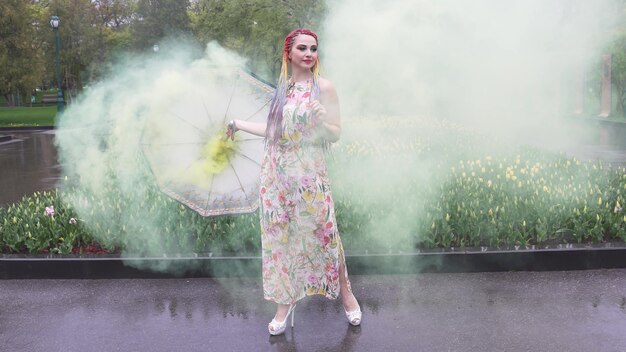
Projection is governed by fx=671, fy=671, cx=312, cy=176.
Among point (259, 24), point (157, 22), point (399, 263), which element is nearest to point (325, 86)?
point (399, 263)

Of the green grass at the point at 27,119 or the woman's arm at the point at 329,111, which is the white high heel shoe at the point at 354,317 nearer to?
the woman's arm at the point at 329,111

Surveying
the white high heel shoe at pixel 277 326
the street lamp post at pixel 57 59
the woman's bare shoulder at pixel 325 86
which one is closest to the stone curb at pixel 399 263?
the white high heel shoe at pixel 277 326

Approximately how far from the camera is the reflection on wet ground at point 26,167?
1143 centimetres

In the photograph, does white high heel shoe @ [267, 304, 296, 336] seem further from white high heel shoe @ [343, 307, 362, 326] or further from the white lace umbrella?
the white lace umbrella

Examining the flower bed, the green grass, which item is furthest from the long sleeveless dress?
the green grass

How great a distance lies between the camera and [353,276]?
5.56 meters

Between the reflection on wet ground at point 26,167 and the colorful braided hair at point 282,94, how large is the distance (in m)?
6.97

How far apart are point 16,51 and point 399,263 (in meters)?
32.4

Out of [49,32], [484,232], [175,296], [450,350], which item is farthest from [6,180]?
[49,32]

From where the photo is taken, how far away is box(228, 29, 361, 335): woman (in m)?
4.06

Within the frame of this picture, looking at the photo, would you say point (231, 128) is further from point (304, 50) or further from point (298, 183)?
point (304, 50)

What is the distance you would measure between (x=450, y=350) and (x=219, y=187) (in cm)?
189

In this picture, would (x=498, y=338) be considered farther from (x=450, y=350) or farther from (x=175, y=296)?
(x=175, y=296)

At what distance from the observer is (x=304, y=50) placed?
4039 millimetres
